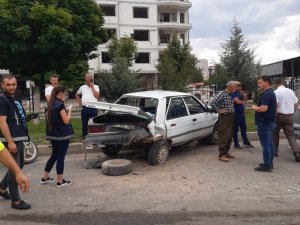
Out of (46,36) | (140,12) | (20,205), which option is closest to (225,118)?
(20,205)

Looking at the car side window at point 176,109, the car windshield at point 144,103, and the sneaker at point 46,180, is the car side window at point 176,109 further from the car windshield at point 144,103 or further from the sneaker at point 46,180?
the sneaker at point 46,180

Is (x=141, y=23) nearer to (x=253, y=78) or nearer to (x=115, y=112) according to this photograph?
(x=253, y=78)

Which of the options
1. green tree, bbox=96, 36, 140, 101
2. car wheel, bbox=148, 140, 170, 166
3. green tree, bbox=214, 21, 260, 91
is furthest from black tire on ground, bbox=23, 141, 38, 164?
green tree, bbox=214, 21, 260, 91

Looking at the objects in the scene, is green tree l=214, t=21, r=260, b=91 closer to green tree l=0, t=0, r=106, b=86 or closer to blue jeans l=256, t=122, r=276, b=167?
green tree l=0, t=0, r=106, b=86

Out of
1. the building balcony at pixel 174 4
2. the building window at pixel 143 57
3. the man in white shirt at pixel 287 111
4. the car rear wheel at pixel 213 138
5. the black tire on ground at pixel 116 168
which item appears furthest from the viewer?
the building balcony at pixel 174 4

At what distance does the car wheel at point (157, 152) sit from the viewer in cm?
768

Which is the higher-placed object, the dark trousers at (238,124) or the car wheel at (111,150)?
the dark trousers at (238,124)

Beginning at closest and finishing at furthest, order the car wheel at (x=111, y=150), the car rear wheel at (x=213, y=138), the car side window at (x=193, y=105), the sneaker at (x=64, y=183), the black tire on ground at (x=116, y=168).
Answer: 1. the sneaker at (x=64, y=183)
2. the black tire on ground at (x=116, y=168)
3. the car wheel at (x=111, y=150)
4. the car side window at (x=193, y=105)
5. the car rear wheel at (x=213, y=138)

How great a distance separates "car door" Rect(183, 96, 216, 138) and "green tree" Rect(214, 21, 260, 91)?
996 centimetres

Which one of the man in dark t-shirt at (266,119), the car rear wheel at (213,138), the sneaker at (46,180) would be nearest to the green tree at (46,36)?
the car rear wheel at (213,138)

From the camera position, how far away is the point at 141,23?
4484 centimetres

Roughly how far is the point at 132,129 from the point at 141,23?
127 feet

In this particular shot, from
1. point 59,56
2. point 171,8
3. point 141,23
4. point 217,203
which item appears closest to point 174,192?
point 217,203

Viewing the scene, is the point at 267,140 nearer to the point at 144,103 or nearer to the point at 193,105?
the point at 193,105
